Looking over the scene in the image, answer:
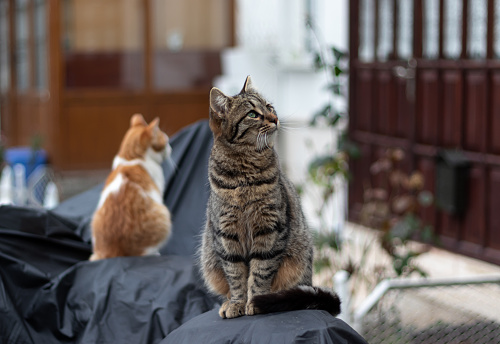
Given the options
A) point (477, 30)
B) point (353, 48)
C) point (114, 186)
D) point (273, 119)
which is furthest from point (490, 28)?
point (273, 119)

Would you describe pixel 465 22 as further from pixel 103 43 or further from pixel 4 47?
pixel 4 47

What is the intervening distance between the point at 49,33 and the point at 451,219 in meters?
4.96

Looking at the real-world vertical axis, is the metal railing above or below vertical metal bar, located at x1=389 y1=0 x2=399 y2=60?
below

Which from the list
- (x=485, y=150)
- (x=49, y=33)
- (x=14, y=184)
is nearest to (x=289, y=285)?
(x=485, y=150)

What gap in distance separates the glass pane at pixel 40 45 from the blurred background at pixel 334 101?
23 millimetres

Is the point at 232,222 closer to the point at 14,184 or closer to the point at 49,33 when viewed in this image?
the point at 14,184

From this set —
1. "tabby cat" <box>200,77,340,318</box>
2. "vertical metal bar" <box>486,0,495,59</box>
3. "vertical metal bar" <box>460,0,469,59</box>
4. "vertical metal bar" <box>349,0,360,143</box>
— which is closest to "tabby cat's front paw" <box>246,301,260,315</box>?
"tabby cat" <box>200,77,340,318</box>

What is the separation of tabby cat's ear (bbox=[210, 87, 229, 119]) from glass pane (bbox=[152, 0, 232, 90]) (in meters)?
6.56

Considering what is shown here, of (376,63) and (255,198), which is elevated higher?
(376,63)

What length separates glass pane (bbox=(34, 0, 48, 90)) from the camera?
8.07 m

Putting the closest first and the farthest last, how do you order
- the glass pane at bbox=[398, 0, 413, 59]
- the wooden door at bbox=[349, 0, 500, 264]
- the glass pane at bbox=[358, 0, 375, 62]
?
the wooden door at bbox=[349, 0, 500, 264]
the glass pane at bbox=[398, 0, 413, 59]
the glass pane at bbox=[358, 0, 375, 62]

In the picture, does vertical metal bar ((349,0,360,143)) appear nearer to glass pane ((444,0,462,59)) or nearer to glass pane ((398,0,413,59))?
glass pane ((398,0,413,59))

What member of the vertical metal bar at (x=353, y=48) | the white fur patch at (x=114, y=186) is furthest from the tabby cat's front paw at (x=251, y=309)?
the vertical metal bar at (x=353, y=48)

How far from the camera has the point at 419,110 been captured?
5.19 metres
